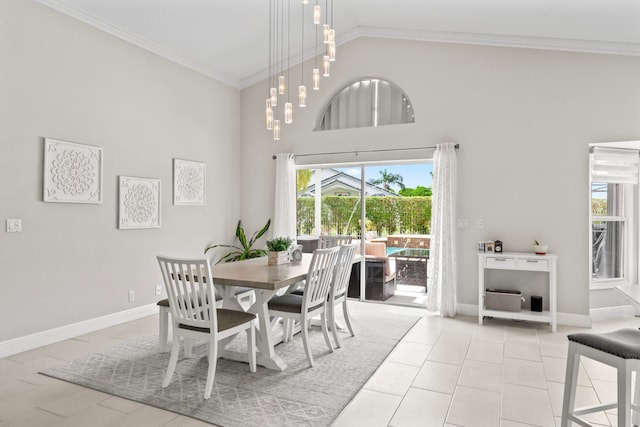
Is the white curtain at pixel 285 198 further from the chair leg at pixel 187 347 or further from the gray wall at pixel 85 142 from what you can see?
the chair leg at pixel 187 347

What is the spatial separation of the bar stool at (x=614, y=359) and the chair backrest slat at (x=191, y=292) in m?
2.08

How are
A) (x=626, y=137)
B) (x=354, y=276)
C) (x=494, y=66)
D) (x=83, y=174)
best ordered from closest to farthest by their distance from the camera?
1. (x=83, y=174)
2. (x=626, y=137)
3. (x=494, y=66)
4. (x=354, y=276)

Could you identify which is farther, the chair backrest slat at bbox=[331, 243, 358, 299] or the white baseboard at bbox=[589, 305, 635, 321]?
the white baseboard at bbox=[589, 305, 635, 321]

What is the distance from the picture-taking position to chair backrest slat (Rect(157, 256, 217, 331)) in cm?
261

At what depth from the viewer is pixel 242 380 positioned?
2.94 m

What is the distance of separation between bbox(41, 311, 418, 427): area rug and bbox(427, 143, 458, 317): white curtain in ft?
4.13

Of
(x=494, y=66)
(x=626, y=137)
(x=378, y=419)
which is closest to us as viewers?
(x=378, y=419)

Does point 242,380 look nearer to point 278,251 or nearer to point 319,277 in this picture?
point 319,277

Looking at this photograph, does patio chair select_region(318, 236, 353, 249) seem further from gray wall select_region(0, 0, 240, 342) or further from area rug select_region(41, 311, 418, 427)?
gray wall select_region(0, 0, 240, 342)

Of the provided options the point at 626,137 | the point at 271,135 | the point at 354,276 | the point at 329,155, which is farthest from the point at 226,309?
the point at 626,137

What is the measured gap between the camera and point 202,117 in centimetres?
555

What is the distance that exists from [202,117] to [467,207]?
12.2 feet

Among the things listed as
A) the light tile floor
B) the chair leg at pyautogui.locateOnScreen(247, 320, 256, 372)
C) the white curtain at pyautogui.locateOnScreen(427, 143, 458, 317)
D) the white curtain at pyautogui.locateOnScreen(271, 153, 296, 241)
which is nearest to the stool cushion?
the light tile floor

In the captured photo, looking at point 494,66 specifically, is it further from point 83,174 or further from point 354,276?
point 83,174
